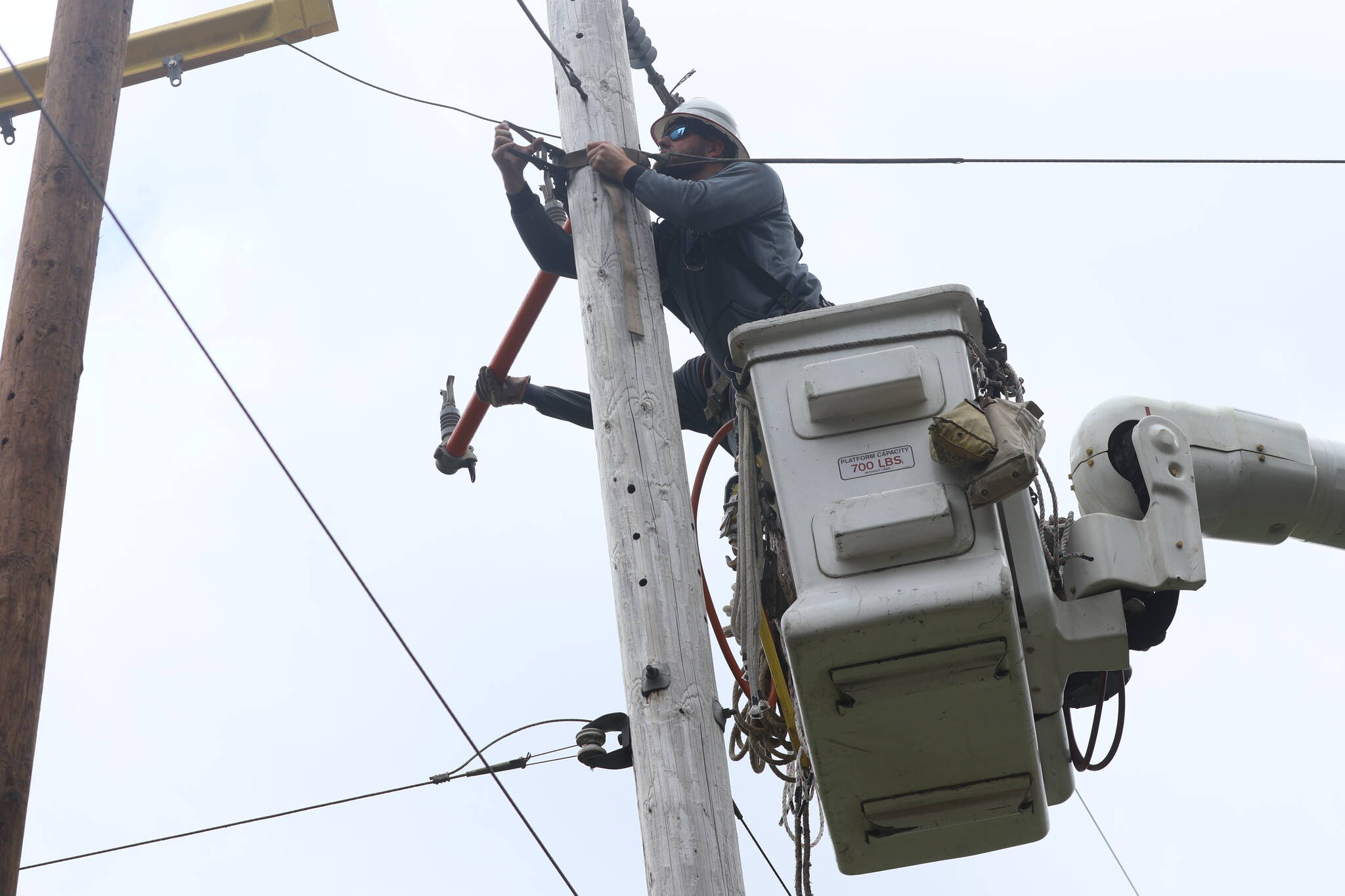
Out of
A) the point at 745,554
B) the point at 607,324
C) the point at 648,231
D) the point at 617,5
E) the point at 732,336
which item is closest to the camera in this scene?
the point at 732,336

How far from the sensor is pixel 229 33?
785 centimetres

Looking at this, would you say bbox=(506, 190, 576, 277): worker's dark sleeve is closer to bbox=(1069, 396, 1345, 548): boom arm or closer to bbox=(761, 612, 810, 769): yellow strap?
bbox=(761, 612, 810, 769): yellow strap

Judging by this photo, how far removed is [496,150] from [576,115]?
0.33m

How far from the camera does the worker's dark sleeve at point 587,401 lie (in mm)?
6195

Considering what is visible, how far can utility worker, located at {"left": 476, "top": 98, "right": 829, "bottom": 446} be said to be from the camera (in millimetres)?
5398

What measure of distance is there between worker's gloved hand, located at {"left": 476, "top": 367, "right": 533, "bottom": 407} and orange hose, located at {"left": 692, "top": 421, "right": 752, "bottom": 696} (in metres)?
1.04

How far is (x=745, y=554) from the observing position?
15.3ft

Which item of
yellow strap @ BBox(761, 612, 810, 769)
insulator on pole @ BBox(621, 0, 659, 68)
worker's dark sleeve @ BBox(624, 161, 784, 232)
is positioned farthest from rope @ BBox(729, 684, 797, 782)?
insulator on pole @ BBox(621, 0, 659, 68)

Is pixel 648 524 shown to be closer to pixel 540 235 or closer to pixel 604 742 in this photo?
pixel 604 742

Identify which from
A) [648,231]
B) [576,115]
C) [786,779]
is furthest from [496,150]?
[786,779]

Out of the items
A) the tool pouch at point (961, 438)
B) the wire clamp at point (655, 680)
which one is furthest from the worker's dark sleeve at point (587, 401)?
the tool pouch at point (961, 438)

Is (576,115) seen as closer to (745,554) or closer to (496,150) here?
(496,150)

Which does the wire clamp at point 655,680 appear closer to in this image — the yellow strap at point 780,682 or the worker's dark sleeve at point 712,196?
the yellow strap at point 780,682

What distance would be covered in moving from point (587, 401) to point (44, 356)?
228 centimetres
